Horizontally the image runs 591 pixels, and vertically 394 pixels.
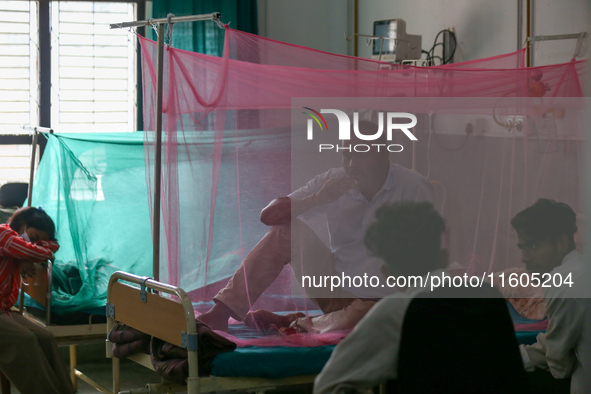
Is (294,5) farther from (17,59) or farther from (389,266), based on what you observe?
(389,266)

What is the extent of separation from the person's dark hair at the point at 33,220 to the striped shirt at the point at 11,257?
0.16 m

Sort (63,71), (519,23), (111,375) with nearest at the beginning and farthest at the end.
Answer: (519,23)
(111,375)
(63,71)

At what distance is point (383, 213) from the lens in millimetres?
1580

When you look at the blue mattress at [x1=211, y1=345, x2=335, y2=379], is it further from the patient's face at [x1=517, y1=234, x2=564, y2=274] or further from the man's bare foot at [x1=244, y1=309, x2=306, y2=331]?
the patient's face at [x1=517, y1=234, x2=564, y2=274]

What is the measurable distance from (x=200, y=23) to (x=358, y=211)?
8.99ft

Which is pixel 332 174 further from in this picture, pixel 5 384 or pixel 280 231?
pixel 5 384

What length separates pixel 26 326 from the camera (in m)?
2.82

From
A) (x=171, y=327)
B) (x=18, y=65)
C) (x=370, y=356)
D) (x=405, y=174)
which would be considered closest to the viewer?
(x=370, y=356)

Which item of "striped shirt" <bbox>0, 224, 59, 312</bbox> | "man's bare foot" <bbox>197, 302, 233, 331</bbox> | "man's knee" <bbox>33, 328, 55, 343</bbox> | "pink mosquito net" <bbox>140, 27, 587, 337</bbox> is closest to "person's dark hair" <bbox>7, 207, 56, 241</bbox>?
"striped shirt" <bbox>0, 224, 59, 312</bbox>

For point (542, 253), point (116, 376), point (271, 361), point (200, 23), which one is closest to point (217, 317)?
point (271, 361)

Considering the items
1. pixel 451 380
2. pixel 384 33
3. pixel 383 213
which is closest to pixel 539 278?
pixel 383 213

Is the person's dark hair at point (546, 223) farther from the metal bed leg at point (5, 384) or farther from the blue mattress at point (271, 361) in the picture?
the metal bed leg at point (5, 384)

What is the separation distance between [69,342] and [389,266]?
6.63ft

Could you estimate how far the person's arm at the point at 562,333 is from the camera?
1.70m
